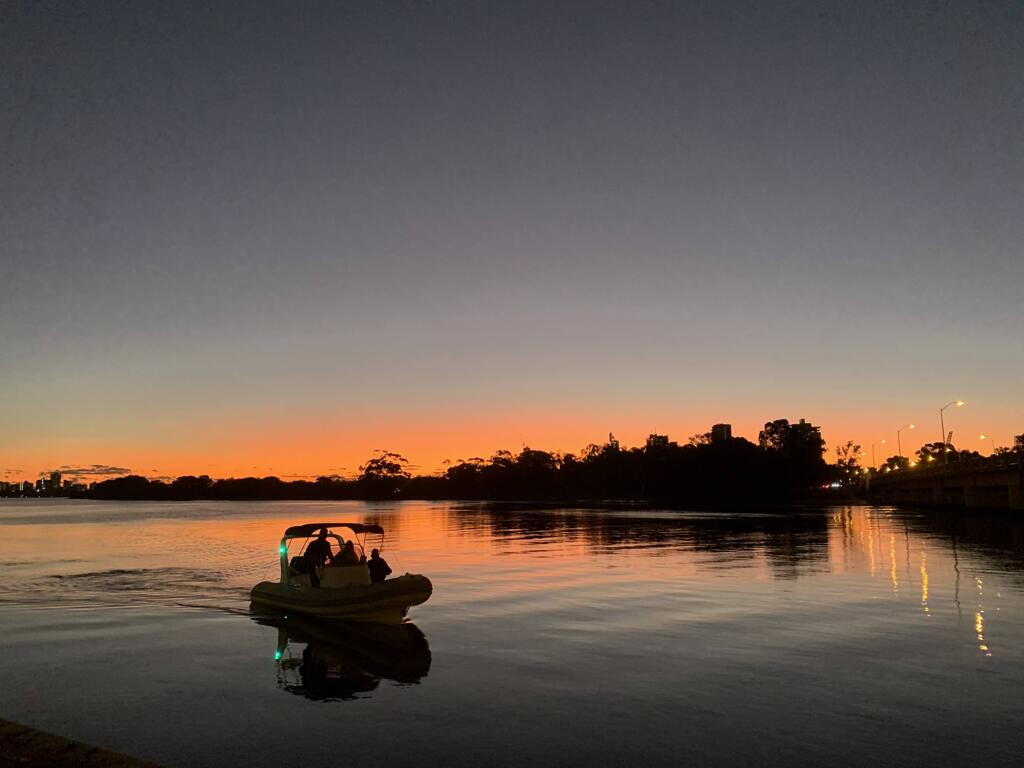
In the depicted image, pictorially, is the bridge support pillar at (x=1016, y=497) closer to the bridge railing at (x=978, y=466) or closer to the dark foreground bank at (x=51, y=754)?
the bridge railing at (x=978, y=466)

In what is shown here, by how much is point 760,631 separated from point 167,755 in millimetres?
18771

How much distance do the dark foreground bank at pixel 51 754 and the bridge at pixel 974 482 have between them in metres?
94.1

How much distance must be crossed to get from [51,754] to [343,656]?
40.6 feet

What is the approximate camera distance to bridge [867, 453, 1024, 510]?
85688mm

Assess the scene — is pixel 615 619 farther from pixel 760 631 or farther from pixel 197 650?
pixel 197 650

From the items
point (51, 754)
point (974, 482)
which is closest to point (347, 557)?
point (51, 754)

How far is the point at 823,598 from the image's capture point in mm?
32625

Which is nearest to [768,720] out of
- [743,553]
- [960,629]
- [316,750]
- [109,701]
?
[316,750]

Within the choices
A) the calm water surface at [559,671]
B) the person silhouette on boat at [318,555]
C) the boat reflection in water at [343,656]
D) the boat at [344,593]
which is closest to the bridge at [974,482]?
the calm water surface at [559,671]

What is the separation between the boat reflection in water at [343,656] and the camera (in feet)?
63.7

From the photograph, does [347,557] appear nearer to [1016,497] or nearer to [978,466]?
[1016,497]

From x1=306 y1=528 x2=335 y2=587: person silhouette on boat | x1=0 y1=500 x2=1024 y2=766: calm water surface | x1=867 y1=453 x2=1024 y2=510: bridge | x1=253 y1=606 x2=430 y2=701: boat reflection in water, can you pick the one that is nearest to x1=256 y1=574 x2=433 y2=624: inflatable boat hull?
x1=253 y1=606 x2=430 y2=701: boat reflection in water

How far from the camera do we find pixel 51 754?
11117mm

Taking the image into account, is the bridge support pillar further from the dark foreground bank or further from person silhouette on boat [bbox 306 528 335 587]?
the dark foreground bank
